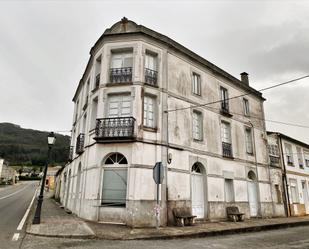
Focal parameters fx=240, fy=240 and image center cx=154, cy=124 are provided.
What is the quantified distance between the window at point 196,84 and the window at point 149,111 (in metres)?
3.39

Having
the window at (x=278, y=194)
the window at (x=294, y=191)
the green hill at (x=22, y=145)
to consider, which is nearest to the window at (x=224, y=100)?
the window at (x=278, y=194)

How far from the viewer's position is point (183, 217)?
1099cm

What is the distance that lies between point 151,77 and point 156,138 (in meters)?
3.29

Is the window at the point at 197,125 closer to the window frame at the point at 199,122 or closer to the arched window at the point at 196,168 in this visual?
the window frame at the point at 199,122

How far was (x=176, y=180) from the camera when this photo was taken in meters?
12.1

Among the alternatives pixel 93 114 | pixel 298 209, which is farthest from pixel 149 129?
pixel 298 209

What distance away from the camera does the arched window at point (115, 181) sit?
35.7 feet

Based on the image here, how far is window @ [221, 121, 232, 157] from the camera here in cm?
1543

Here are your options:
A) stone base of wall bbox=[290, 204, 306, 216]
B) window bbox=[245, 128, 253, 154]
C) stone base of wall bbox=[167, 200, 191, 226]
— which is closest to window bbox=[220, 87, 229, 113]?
window bbox=[245, 128, 253, 154]

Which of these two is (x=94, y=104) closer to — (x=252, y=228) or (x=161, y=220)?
(x=161, y=220)

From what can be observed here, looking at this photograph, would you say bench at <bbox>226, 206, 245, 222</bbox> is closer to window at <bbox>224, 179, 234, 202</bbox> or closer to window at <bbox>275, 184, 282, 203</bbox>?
window at <bbox>224, 179, 234, 202</bbox>

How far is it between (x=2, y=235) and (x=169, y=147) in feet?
24.9

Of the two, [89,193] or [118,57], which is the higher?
[118,57]

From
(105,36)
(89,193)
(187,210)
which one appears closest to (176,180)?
(187,210)
